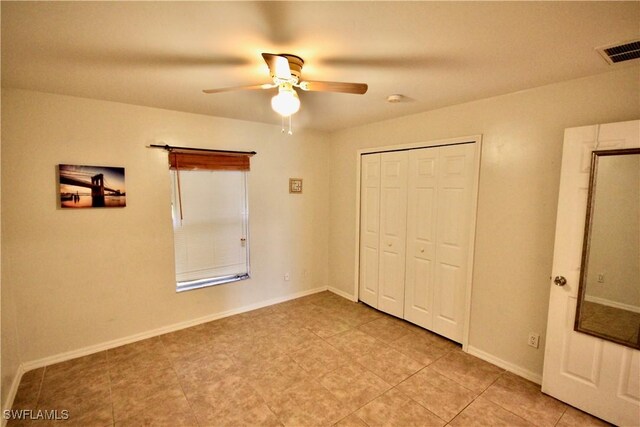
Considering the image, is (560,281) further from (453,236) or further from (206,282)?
(206,282)

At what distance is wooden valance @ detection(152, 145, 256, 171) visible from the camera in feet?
9.98

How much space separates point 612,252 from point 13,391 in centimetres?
452

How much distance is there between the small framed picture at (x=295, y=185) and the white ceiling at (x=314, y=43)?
1603 mm

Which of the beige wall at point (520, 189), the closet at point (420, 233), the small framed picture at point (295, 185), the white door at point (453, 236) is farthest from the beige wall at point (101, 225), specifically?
the beige wall at point (520, 189)

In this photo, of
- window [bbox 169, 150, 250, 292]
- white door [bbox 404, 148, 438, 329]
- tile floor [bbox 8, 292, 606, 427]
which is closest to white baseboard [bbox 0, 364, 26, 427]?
tile floor [bbox 8, 292, 606, 427]

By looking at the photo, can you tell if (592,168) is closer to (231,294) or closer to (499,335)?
(499,335)

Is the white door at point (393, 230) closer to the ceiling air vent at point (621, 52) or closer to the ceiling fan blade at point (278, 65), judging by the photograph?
the ceiling air vent at point (621, 52)

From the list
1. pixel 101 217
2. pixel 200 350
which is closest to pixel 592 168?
→ pixel 200 350

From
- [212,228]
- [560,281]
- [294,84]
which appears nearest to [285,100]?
[294,84]

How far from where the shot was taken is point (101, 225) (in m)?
2.73

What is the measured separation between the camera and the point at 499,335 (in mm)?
2590

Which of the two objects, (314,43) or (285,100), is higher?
(314,43)

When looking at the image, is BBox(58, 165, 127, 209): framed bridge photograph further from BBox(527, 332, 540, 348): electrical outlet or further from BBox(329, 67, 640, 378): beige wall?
BBox(527, 332, 540, 348): electrical outlet

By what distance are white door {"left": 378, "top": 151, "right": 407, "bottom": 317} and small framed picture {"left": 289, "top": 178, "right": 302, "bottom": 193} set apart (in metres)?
1.15
